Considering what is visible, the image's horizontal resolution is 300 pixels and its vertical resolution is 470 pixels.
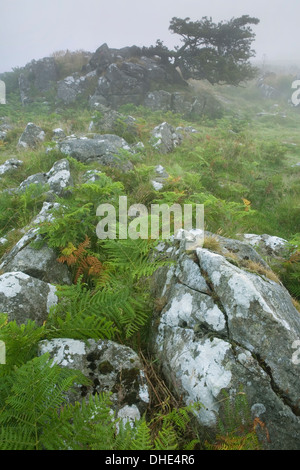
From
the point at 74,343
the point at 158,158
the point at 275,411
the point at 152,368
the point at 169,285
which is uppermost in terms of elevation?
the point at 158,158

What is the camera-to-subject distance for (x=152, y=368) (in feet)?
7.43

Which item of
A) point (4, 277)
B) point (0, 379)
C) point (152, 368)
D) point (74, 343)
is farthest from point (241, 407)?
point (4, 277)

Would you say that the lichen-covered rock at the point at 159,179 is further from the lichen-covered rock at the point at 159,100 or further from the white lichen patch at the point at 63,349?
the lichen-covered rock at the point at 159,100

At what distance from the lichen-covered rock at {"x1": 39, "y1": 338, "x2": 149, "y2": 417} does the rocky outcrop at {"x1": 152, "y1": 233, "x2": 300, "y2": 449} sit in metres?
0.29

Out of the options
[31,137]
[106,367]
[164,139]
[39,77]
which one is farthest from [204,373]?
[39,77]

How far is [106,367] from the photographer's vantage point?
209cm

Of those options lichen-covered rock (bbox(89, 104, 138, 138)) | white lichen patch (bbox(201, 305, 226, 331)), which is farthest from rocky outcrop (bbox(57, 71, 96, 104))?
white lichen patch (bbox(201, 305, 226, 331))

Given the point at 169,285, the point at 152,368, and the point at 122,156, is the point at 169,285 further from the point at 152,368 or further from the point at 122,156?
the point at 122,156

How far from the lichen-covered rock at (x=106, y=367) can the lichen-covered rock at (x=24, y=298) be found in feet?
1.59

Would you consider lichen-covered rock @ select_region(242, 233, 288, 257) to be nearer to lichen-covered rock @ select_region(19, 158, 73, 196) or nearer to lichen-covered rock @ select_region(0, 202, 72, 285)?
lichen-covered rock @ select_region(0, 202, 72, 285)

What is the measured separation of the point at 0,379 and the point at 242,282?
1931mm

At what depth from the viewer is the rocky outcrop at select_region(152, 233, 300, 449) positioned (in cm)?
178

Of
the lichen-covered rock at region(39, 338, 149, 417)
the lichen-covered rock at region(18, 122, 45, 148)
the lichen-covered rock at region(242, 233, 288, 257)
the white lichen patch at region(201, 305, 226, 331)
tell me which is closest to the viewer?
the lichen-covered rock at region(39, 338, 149, 417)

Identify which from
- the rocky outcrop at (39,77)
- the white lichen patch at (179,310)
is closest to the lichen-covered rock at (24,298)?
the white lichen patch at (179,310)
